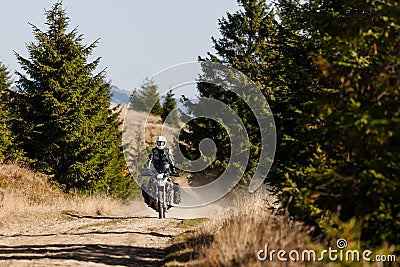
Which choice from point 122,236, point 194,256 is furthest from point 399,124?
point 122,236

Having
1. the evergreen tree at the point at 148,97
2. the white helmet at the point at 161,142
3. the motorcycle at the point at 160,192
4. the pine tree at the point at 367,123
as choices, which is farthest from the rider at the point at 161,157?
the evergreen tree at the point at 148,97

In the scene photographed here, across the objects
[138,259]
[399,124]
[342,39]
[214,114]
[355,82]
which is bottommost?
[138,259]

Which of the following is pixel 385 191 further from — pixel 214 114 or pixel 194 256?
pixel 214 114

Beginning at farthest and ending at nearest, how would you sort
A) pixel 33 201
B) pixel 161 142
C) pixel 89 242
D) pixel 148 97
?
1. pixel 148 97
2. pixel 33 201
3. pixel 161 142
4. pixel 89 242

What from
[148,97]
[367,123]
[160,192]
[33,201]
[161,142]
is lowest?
[33,201]

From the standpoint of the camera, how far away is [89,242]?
11.6 m

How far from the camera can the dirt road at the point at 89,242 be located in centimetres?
944

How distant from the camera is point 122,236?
12648 millimetres

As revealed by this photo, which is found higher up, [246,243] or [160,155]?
[160,155]

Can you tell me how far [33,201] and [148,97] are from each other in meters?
45.6

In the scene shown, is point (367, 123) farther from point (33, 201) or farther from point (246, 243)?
point (33, 201)

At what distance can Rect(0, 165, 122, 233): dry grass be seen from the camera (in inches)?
654

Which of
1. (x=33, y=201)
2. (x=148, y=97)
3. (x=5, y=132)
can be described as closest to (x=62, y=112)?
(x=5, y=132)

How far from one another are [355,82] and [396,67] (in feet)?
1.86
